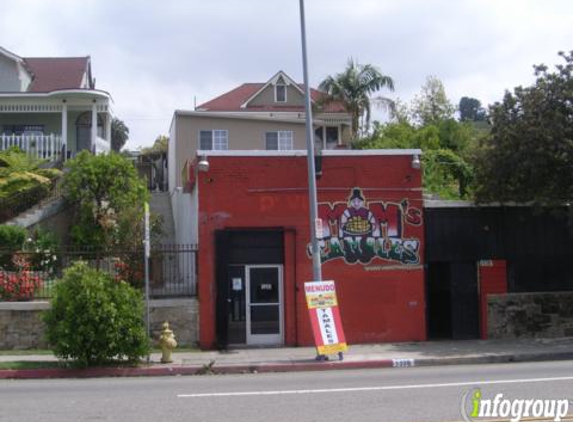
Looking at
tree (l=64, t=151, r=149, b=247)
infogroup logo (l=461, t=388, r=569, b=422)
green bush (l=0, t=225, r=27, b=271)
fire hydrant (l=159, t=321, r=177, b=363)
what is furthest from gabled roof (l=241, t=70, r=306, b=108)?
infogroup logo (l=461, t=388, r=569, b=422)

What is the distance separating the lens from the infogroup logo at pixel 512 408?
8812 mm

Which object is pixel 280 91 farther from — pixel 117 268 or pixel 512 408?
pixel 512 408

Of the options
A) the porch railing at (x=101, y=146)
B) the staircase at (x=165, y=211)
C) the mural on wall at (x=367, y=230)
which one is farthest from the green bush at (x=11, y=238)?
the porch railing at (x=101, y=146)

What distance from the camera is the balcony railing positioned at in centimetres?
2881

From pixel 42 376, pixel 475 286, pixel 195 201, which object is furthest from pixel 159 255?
pixel 475 286

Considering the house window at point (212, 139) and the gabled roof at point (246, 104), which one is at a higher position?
the gabled roof at point (246, 104)

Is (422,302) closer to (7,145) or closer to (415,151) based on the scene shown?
(415,151)

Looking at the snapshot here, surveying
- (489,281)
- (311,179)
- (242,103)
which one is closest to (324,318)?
(311,179)

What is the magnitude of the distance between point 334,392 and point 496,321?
30.4 feet

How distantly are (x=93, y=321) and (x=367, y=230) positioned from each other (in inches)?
297

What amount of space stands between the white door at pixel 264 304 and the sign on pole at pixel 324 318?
287cm

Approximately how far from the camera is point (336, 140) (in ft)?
127

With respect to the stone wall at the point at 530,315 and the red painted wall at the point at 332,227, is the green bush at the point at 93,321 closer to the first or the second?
the red painted wall at the point at 332,227

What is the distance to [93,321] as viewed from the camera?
45.9 feet
